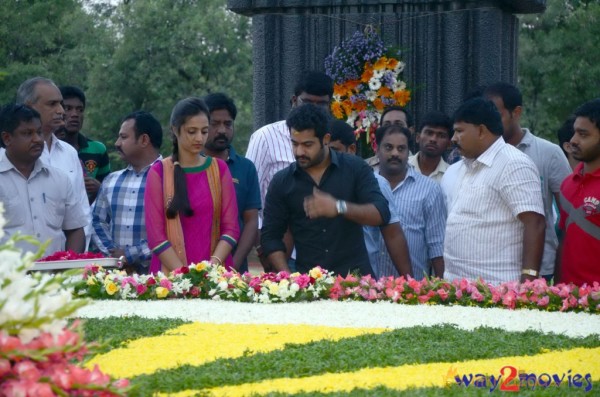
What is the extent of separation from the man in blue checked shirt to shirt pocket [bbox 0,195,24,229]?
2.38 feet

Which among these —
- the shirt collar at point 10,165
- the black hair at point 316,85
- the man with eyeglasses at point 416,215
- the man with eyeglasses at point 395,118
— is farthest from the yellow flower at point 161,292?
the man with eyeglasses at point 395,118

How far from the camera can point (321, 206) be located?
7.02 metres

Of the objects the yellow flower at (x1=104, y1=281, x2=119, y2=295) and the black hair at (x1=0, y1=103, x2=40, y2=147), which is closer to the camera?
the yellow flower at (x1=104, y1=281, x2=119, y2=295)

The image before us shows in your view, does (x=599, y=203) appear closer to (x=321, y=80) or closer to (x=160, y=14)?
(x=321, y=80)

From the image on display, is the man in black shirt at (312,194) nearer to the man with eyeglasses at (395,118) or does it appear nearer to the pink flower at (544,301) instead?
the pink flower at (544,301)

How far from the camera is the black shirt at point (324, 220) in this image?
7.41 metres

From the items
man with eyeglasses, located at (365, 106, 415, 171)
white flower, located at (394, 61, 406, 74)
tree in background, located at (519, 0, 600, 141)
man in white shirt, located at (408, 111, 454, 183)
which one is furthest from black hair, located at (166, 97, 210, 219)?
tree in background, located at (519, 0, 600, 141)

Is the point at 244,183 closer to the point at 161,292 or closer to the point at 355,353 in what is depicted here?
the point at 161,292

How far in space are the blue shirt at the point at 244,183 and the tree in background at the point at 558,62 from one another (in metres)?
24.2

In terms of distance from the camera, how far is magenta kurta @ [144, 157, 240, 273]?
732 centimetres

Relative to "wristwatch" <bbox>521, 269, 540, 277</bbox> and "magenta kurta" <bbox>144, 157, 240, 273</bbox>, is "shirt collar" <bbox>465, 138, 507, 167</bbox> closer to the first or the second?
"wristwatch" <bbox>521, 269, 540, 277</bbox>

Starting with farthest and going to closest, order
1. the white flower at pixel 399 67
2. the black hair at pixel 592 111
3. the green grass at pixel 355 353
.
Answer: the white flower at pixel 399 67
the black hair at pixel 592 111
the green grass at pixel 355 353

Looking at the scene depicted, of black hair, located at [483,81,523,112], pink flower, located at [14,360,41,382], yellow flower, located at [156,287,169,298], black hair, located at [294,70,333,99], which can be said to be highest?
black hair, located at [294,70,333,99]

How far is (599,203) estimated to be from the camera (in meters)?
6.96
